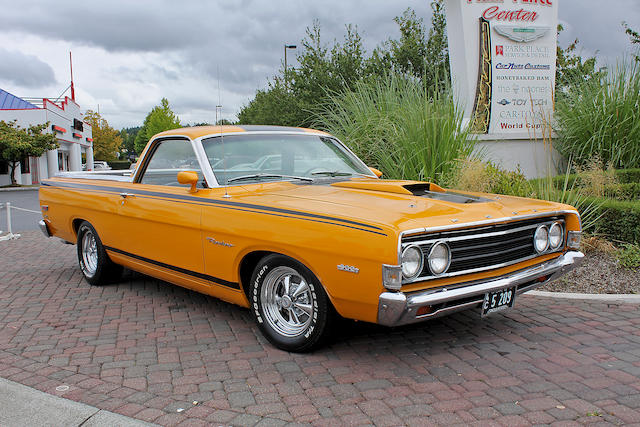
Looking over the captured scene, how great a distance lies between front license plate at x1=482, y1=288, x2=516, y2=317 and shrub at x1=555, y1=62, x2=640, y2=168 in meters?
5.12

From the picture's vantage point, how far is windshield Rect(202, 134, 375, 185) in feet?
15.1

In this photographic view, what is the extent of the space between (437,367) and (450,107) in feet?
16.1

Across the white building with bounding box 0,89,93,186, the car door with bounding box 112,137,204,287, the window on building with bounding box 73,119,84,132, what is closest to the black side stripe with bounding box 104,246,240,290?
the car door with bounding box 112,137,204,287

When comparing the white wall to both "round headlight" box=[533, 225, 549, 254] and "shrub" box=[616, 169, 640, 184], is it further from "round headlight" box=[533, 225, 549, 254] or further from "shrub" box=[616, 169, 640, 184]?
"round headlight" box=[533, 225, 549, 254]

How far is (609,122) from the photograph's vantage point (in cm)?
813

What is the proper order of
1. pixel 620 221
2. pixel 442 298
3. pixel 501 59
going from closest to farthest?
pixel 442 298 → pixel 620 221 → pixel 501 59

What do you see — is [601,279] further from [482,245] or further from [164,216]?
[164,216]

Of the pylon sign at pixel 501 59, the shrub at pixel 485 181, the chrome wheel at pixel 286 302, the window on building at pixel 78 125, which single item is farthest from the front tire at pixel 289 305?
the window on building at pixel 78 125

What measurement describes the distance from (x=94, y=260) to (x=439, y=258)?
426 centimetres

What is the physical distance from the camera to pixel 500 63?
36.6 ft

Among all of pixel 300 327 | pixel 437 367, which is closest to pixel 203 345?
pixel 300 327

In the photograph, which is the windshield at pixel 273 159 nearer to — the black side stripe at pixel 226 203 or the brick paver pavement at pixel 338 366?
the black side stripe at pixel 226 203

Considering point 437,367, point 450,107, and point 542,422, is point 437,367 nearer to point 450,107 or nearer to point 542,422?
point 542,422

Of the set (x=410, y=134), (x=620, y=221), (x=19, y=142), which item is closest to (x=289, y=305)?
(x=620, y=221)
